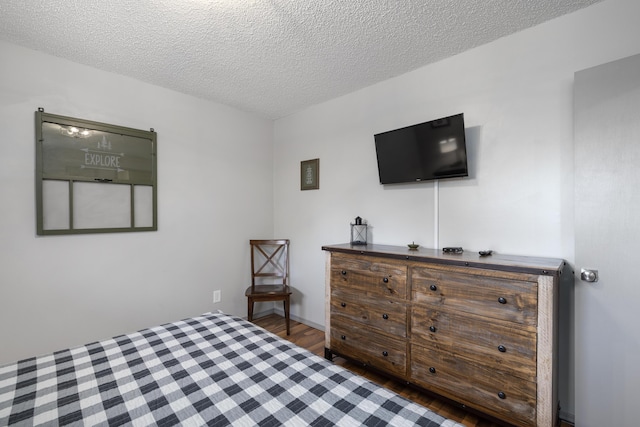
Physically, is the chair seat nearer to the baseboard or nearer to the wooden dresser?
the baseboard

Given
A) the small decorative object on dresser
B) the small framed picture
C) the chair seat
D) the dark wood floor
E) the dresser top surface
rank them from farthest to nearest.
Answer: the small framed picture, the chair seat, the small decorative object on dresser, the dark wood floor, the dresser top surface

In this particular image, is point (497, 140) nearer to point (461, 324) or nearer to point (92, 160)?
point (461, 324)

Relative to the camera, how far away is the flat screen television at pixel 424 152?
85.8 inches

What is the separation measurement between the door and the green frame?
3.51m

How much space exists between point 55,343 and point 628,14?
15.4 ft

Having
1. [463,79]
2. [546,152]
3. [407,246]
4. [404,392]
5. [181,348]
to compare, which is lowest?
[404,392]

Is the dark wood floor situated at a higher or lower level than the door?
lower

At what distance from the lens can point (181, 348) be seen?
1479 millimetres

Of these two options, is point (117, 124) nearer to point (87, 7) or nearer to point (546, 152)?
point (87, 7)

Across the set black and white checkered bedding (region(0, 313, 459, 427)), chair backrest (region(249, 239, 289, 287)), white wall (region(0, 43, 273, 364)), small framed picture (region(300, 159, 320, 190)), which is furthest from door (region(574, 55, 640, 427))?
white wall (region(0, 43, 273, 364))

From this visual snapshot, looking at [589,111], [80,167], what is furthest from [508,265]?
[80,167]

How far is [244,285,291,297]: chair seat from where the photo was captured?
316cm

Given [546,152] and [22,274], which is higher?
[546,152]

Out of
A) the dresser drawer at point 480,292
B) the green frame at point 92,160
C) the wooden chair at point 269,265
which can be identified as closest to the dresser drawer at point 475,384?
the dresser drawer at point 480,292
